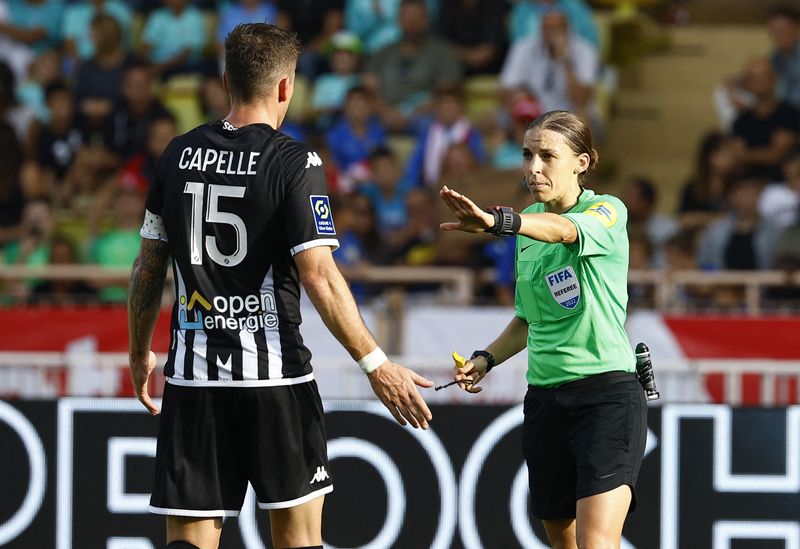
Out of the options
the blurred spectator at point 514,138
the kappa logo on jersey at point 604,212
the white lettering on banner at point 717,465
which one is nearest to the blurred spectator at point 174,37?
the blurred spectator at point 514,138

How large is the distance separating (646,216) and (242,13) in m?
5.04

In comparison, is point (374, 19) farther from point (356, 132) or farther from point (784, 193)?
point (784, 193)

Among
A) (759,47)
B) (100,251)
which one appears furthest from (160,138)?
(759,47)

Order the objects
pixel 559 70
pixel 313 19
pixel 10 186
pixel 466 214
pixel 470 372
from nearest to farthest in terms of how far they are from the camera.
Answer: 1. pixel 466 214
2. pixel 470 372
3. pixel 559 70
4. pixel 10 186
5. pixel 313 19

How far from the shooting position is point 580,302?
204 inches

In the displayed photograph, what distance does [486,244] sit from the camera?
435 inches

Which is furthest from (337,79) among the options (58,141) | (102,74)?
(58,141)

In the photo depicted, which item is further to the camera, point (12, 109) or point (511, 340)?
point (12, 109)

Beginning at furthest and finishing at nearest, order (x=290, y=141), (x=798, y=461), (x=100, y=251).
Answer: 1. (x=100, y=251)
2. (x=798, y=461)
3. (x=290, y=141)

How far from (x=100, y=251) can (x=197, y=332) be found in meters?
7.32

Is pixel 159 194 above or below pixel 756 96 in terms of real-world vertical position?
below

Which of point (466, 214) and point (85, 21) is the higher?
point (85, 21)

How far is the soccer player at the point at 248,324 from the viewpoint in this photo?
4652 mm

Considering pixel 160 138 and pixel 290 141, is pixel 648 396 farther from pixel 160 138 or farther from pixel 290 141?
pixel 160 138
